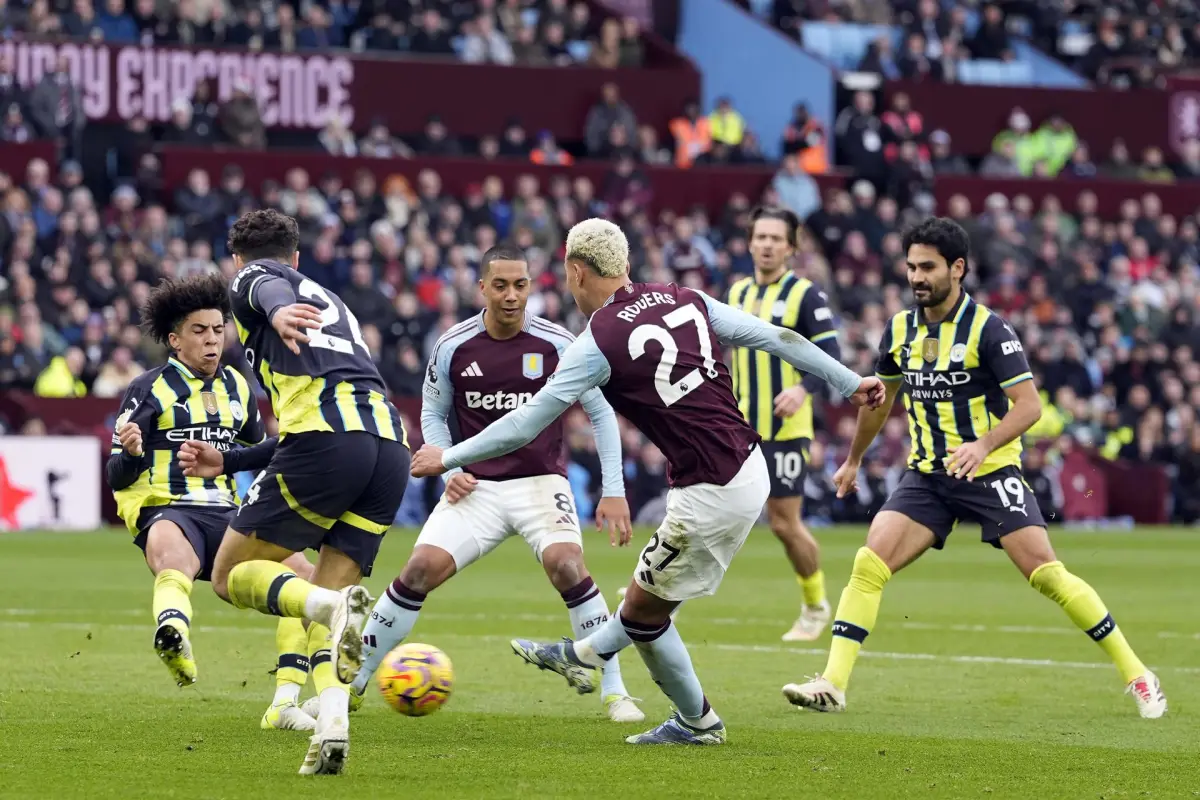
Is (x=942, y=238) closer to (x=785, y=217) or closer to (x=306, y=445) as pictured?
(x=785, y=217)

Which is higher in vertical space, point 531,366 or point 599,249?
point 599,249

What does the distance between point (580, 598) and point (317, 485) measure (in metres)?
1.73

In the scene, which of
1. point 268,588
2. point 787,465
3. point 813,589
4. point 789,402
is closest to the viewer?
point 268,588

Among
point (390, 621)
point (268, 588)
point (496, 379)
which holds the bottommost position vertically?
point (390, 621)

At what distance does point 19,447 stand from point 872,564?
14326 millimetres

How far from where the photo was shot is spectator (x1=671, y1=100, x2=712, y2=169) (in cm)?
3078

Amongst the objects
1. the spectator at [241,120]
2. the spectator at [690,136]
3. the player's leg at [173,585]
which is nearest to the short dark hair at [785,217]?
the player's leg at [173,585]

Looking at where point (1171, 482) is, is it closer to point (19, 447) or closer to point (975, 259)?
point (975, 259)

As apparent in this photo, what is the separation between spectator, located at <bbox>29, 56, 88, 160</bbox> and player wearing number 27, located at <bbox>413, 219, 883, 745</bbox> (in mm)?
19787

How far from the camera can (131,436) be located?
8852 mm

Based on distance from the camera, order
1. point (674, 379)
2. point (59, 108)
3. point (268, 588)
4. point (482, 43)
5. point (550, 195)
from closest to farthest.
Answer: point (268, 588) → point (674, 379) → point (59, 108) → point (550, 195) → point (482, 43)

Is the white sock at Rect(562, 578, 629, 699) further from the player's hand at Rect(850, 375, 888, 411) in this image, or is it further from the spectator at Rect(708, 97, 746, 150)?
the spectator at Rect(708, 97, 746, 150)

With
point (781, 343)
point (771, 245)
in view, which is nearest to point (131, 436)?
point (781, 343)

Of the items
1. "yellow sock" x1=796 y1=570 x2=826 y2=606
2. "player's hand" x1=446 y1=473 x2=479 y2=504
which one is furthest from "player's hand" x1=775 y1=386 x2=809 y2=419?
"player's hand" x1=446 y1=473 x2=479 y2=504
